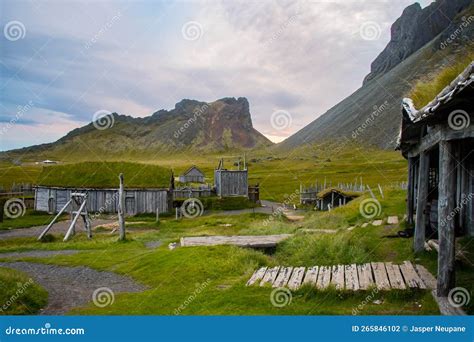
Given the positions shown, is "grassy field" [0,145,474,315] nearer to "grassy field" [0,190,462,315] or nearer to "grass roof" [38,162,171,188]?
"grassy field" [0,190,462,315]

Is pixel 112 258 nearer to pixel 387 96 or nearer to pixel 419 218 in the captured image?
pixel 419 218

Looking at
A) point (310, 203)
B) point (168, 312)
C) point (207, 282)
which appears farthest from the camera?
point (310, 203)

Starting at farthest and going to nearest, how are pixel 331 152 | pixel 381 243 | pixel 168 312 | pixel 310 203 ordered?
pixel 331 152 < pixel 310 203 < pixel 381 243 < pixel 168 312

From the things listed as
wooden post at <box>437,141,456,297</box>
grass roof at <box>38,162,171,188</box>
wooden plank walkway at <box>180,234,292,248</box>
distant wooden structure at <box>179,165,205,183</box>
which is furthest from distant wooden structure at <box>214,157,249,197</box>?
wooden post at <box>437,141,456,297</box>

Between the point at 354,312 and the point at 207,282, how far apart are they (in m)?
4.62

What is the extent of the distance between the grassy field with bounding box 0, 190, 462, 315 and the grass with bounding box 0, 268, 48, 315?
1.48m

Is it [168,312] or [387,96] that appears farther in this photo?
[387,96]

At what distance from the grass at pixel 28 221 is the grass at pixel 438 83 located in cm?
3263

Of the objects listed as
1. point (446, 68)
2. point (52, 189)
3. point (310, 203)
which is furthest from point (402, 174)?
point (446, 68)

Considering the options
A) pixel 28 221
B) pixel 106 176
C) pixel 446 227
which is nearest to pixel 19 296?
pixel 446 227

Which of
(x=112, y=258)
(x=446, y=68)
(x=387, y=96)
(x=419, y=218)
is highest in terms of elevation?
(x=387, y=96)

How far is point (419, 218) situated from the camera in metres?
12.3

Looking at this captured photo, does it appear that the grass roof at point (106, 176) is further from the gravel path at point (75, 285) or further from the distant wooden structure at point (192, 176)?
the distant wooden structure at point (192, 176)

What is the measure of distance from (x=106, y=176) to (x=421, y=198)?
39.0 meters
